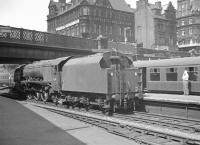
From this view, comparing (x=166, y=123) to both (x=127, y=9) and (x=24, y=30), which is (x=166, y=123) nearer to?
(x=24, y=30)

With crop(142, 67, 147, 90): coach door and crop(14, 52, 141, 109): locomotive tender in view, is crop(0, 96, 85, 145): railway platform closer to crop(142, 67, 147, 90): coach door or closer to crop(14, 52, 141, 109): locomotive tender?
crop(14, 52, 141, 109): locomotive tender

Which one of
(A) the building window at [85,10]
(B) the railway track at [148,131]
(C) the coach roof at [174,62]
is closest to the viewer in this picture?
(B) the railway track at [148,131]

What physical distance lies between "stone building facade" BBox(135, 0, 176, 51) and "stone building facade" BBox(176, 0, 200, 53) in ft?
26.4

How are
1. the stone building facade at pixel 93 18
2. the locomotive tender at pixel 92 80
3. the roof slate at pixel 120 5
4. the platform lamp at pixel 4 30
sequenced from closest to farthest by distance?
the locomotive tender at pixel 92 80 → the platform lamp at pixel 4 30 → the stone building facade at pixel 93 18 → the roof slate at pixel 120 5

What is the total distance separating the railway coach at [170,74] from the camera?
17.6 meters

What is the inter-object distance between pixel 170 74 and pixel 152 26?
161ft

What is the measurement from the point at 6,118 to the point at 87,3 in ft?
158

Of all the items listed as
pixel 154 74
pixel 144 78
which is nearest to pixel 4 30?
pixel 144 78

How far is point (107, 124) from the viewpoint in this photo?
11648 millimetres

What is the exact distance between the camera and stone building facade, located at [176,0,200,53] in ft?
248

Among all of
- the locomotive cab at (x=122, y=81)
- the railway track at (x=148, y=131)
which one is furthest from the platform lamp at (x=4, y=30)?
the railway track at (x=148, y=131)

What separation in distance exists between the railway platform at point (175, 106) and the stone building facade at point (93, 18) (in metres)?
41.0

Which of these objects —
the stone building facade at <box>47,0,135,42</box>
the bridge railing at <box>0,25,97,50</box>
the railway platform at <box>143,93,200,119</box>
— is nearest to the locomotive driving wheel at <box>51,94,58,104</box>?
the railway platform at <box>143,93,200,119</box>

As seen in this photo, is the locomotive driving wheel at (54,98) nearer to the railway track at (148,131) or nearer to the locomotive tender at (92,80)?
the locomotive tender at (92,80)
